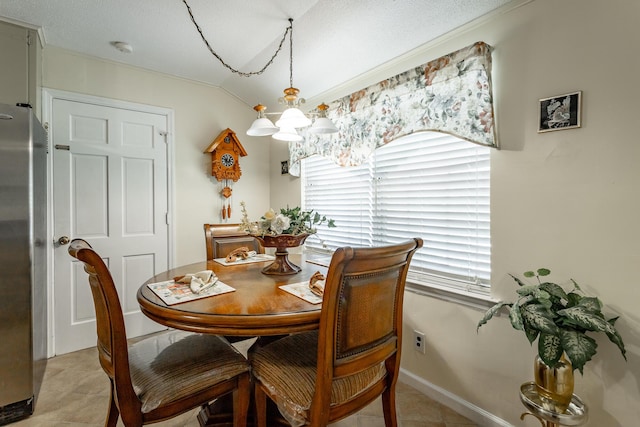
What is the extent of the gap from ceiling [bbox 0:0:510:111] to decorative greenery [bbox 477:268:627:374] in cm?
147

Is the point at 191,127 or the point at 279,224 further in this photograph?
the point at 191,127

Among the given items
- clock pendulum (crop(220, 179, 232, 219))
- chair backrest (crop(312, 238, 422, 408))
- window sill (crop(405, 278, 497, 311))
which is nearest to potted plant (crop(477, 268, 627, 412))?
window sill (crop(405, 278, 497, 311))

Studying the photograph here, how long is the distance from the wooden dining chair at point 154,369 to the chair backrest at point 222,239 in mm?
959

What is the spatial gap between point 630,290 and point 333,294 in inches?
48.5

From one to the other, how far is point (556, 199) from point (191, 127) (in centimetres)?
299

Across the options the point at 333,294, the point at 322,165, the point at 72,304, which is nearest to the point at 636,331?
→ the point at 333,294

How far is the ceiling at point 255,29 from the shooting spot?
6.10 feet

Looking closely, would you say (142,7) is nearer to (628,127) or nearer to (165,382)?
(165,382)

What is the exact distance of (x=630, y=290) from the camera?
1253mm

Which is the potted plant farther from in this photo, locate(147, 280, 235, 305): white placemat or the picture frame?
the picture frame

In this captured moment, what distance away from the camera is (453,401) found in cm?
184

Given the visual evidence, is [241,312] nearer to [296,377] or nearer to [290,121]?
[296,377]

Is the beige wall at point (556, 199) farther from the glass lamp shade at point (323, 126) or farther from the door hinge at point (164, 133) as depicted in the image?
the door hinge at point (164, 133)

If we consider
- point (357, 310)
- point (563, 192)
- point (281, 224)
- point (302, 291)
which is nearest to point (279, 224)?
point (281, 224)
